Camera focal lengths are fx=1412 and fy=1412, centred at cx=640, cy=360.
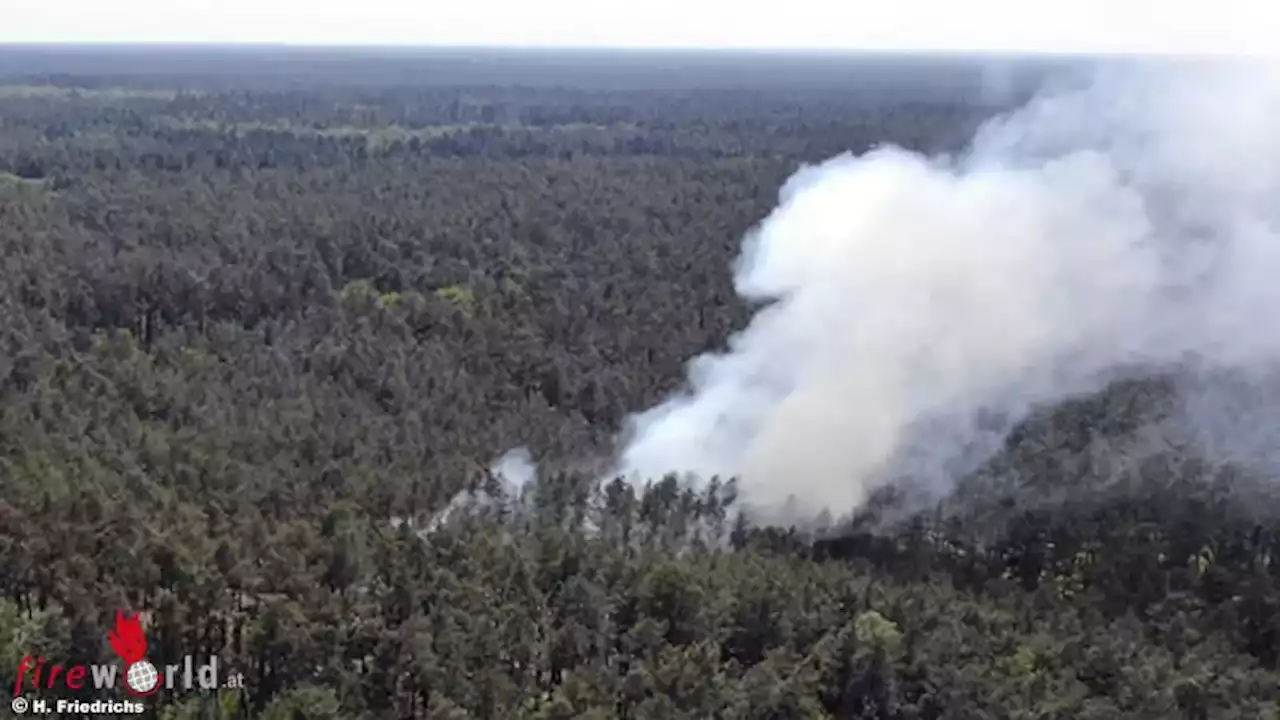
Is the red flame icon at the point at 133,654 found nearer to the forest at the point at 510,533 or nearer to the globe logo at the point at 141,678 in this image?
the globe logo at the point at 141,678

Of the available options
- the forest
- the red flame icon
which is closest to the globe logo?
the red flame icon

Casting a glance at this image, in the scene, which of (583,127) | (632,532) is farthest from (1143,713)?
(583,127)

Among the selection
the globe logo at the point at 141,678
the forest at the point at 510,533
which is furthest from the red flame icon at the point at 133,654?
the forest at the point at 510,533

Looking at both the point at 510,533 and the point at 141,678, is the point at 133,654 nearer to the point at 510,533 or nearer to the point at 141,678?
the point at 141,678

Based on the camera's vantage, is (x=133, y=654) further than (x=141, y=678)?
Yes

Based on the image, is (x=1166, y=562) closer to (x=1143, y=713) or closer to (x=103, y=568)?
(x=1143, y=713)

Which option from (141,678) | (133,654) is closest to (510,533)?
(133,654)
